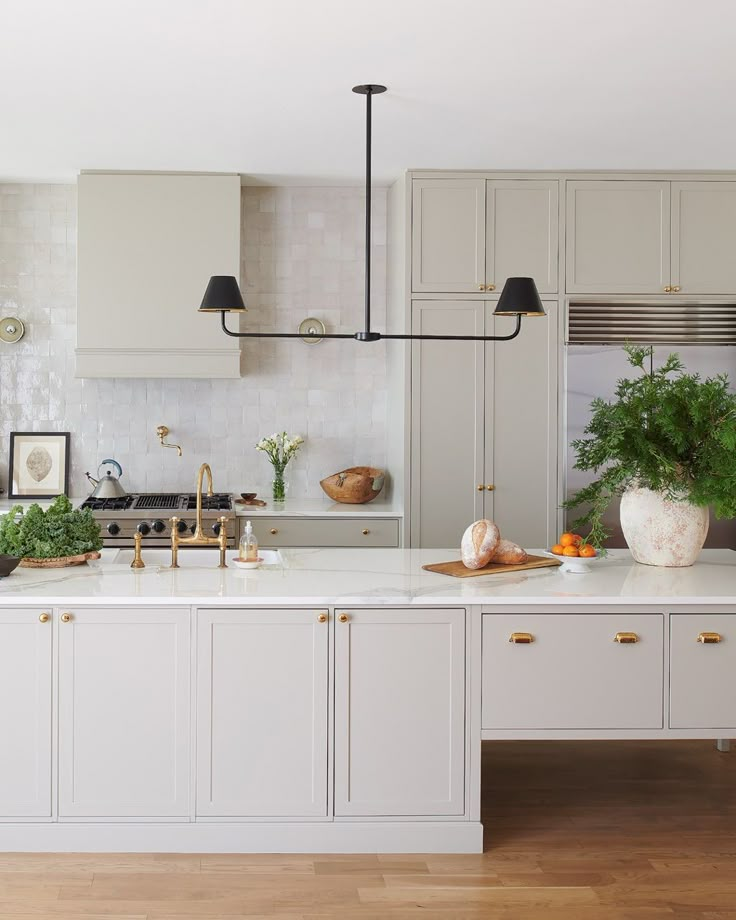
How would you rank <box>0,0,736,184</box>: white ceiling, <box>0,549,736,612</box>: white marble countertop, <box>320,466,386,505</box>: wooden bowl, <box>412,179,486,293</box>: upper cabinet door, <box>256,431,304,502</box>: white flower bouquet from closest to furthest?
<box>0,549,736,612</box>: white marble countertop
<box>0,0,736,184</box>: white ceiling
<box>412,179,486,293</box>: upper cabinet door
<box>320,466,386,505</box>: wooden bowl
<box>256,431,304,502</box>: white flower bouquet

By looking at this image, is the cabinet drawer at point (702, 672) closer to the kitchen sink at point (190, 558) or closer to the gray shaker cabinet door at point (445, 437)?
the kitchen sink at point (190, 558)

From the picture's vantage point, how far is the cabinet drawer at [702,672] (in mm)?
3137

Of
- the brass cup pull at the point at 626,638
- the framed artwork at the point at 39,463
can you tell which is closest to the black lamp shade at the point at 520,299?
the brass cup pull at the point at 626,638

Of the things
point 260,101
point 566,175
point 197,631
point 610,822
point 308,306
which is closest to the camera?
point 197,631

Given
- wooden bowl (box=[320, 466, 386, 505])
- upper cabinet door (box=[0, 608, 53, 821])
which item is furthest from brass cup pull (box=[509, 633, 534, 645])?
wooden bowl (box=[320, 466, 386, 505])

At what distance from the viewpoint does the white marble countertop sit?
120 inches

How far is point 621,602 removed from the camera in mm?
3107

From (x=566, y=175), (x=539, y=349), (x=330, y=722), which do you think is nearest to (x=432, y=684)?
(x=330, y=722)

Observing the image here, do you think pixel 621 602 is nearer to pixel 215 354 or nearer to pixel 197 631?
pixel 197 631

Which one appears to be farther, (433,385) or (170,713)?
(433,385)

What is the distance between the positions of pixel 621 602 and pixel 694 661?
12.0 inches

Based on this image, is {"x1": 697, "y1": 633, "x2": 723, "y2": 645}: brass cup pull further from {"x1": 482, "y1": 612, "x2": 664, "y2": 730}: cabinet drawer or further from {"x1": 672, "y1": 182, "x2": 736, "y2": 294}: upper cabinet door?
{"x1": 672, "y1": 182, "x2": 736, "y2": 294}: upper cabinet door

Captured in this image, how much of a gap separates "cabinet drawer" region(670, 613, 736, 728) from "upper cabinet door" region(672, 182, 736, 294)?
2524 mm

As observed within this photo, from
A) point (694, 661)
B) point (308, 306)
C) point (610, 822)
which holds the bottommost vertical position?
point (610, 822)
